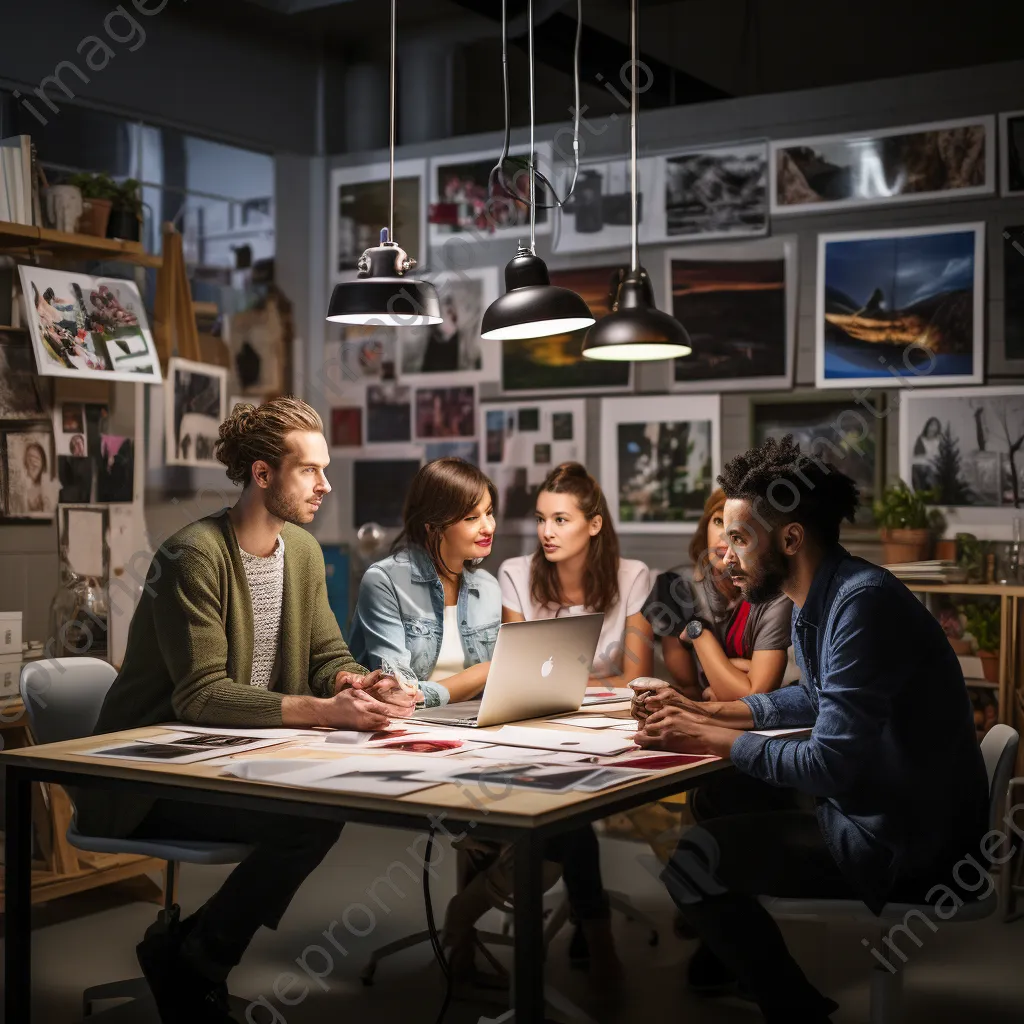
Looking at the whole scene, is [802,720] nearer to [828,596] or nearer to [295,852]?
[828,596]

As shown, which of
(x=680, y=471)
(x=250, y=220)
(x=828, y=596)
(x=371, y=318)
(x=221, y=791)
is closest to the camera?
(x=221, y=791)

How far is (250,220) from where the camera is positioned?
607 centimetres

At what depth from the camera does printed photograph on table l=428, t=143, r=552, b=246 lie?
5926 mm

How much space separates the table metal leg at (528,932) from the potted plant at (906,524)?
3222 mm

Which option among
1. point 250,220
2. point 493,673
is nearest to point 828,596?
point 493,673

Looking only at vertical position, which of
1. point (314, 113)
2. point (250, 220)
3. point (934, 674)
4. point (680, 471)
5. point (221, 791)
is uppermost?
point (314, 113)

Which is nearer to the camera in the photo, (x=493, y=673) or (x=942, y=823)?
(x=942, y=823)

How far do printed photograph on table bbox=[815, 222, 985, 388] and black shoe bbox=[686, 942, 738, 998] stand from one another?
258 cm

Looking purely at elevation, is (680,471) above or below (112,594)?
above

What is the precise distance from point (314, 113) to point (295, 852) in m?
4.44

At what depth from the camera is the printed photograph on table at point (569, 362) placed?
5.75m

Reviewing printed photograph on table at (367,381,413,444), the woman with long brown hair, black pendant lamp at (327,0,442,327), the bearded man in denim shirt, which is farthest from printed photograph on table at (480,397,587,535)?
the bearded man in denim shirt

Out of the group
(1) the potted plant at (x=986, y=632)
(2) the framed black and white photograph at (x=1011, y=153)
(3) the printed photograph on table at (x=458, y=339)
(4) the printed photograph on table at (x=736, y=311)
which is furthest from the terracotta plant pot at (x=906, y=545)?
→ (3) the printed photograph on table at (x=458, y=339)

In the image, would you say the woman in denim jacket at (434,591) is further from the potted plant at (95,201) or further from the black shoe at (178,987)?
the potted plant at (95,201)
